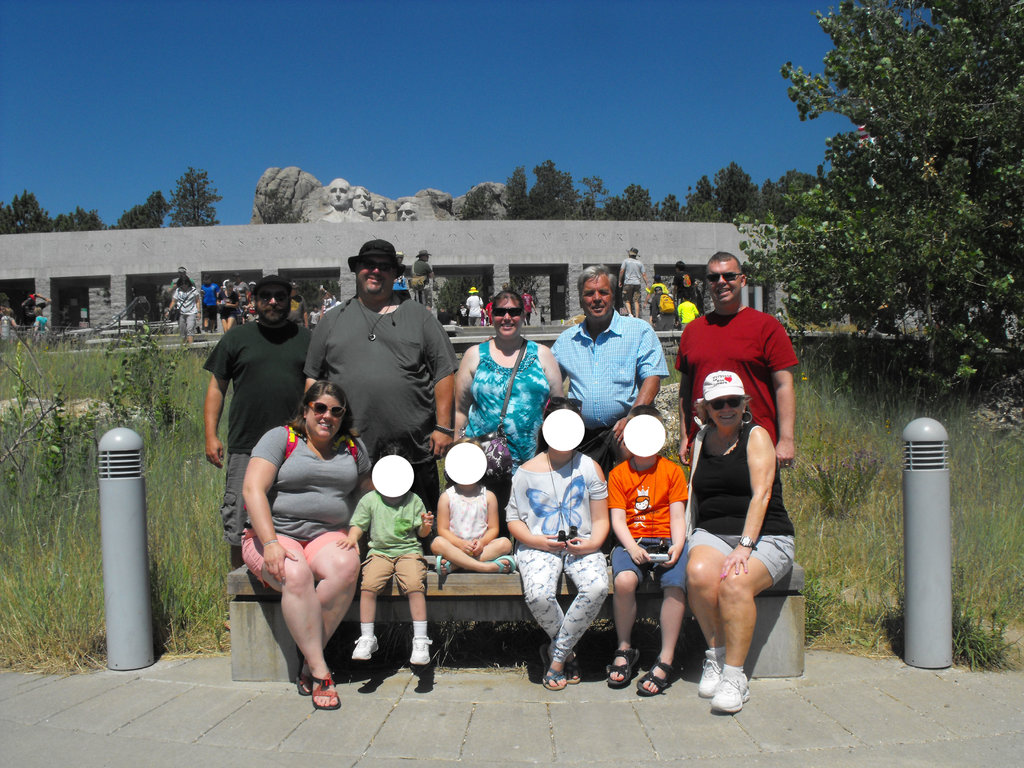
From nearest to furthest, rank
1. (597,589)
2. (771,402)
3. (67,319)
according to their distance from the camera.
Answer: (597,589) → (771,402) → (67,319)

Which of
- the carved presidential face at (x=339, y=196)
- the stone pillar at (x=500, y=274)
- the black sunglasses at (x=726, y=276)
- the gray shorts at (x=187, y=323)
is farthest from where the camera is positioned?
the carved presidential face at (x=339, y=196)

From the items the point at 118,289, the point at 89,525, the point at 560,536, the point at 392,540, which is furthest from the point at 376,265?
the point at 118,289

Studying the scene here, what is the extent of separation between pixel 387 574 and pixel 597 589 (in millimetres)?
1000

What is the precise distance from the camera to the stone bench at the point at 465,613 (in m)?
4.08

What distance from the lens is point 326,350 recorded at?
4.53 meters

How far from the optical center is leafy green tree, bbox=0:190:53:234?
188ft

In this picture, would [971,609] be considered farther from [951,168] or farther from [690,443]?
[951,168]

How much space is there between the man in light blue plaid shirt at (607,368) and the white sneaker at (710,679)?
115 cm

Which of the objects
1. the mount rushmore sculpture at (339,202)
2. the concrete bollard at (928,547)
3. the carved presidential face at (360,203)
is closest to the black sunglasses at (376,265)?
the concrete bollard at (928,547)

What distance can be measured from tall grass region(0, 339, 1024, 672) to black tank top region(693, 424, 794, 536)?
1.04 meters

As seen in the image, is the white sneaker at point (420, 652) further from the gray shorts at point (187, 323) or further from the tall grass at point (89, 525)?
the gray shorts at point (187, 323)

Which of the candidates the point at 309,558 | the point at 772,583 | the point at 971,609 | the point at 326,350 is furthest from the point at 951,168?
the point at 309,558

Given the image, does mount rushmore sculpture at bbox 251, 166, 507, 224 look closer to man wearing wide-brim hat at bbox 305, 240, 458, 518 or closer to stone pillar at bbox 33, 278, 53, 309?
stone pillar at bbox 33, 278, 53, 309

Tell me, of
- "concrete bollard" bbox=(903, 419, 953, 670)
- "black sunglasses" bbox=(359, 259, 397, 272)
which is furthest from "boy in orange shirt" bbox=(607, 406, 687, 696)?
"black sunglasses" bbox=(359, 259, 397, 272)
